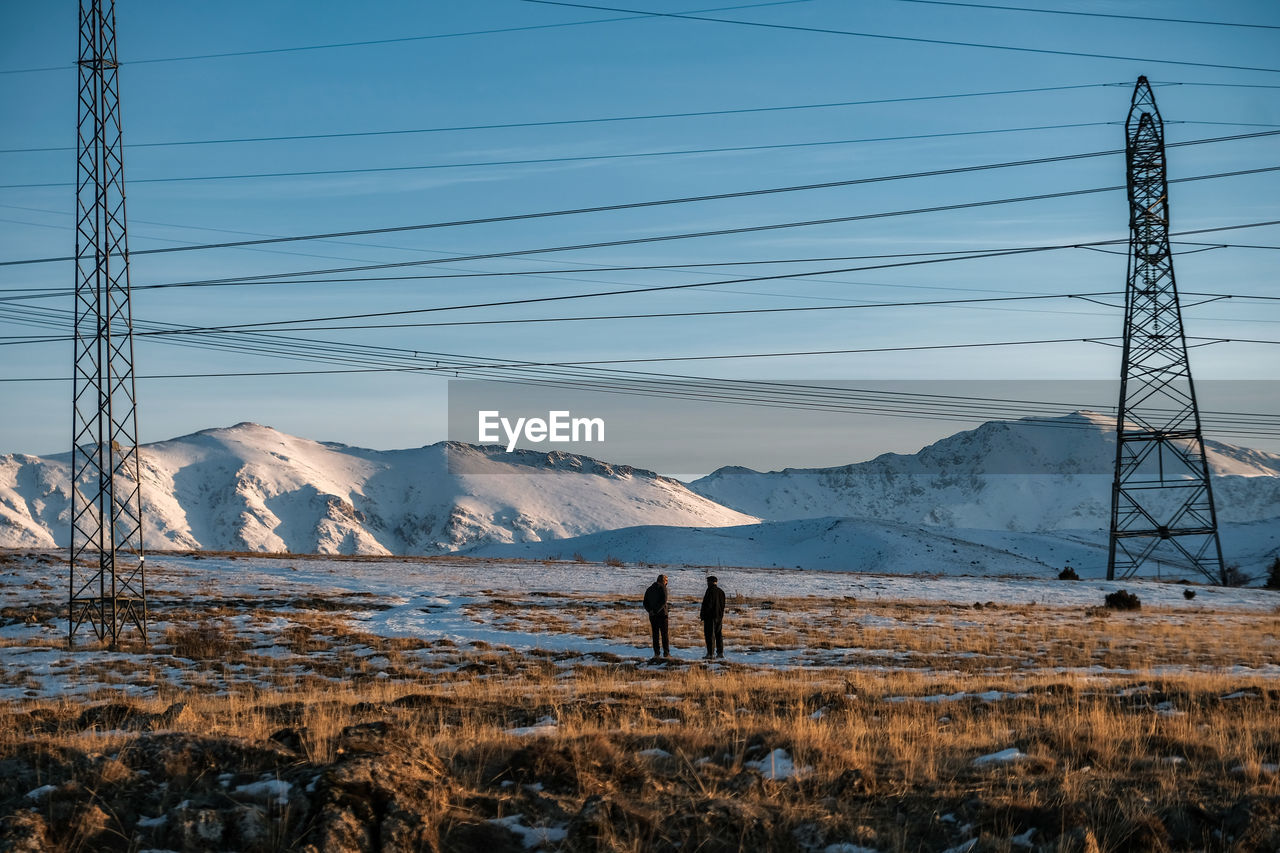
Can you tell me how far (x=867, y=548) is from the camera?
7788 centimetres

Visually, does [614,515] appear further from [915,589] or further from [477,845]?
[477,845]

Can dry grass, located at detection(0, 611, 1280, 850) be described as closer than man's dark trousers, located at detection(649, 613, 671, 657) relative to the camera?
Yes

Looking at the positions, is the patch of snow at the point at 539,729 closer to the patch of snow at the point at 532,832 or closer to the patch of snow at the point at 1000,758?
the patch of snow at the point at 532,832

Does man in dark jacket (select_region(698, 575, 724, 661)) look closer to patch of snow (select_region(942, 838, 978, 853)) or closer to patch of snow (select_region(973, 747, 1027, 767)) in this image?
patch of snow (select_region(973, 747, 1027, 767))

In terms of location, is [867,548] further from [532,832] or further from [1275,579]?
[532,832]

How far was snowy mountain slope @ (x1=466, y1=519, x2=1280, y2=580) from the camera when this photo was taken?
73562 mm

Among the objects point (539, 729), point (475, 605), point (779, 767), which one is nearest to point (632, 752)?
point (779, 767)

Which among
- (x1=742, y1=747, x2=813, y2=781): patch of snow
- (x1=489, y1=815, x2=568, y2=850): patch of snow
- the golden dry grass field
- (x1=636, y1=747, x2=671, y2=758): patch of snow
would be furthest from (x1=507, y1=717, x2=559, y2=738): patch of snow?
(x1=489, y1=815, x2=568, y2=850): patch of snow

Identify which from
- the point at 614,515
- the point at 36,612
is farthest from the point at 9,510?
the point at 36,612

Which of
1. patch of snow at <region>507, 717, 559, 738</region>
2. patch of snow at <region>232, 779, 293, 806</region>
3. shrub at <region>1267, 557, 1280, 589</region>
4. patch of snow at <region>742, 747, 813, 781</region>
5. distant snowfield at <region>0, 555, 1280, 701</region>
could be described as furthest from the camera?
shrub at <region>1267, 557, 1280, 589</region>

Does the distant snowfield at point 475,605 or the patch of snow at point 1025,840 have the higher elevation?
the patch of snow at point 1025,840

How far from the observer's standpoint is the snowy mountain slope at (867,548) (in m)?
73.6

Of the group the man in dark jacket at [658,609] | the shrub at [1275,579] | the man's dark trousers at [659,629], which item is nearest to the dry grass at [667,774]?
the man in dark jacket at [658,609]

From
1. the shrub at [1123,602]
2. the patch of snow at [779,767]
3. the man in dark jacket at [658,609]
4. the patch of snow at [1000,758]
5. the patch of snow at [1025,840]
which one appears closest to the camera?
the patch of snow at [1025,840]
